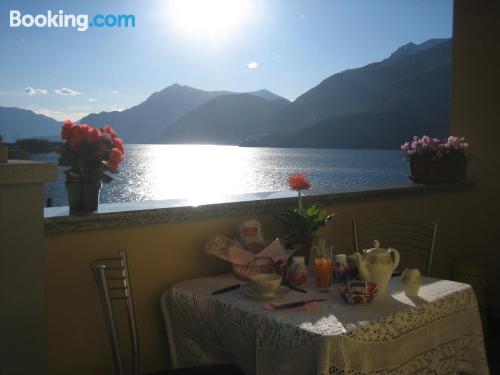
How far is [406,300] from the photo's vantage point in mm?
1436

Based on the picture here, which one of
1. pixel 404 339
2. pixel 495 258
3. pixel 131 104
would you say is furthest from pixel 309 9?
pixel 404 339

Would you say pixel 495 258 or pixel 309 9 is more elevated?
pixel 309 9

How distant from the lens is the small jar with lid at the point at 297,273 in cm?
160

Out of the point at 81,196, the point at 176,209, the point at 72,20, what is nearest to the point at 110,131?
the point at 81,196

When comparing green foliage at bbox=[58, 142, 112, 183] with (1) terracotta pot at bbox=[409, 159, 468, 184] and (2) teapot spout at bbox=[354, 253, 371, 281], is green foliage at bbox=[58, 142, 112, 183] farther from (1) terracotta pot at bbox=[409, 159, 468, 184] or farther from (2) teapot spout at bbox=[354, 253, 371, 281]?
(1) terracotta pot at bbox=[409, 159, 468, 184]

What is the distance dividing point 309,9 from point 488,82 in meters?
27.7

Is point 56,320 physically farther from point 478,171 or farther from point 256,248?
point 478,171

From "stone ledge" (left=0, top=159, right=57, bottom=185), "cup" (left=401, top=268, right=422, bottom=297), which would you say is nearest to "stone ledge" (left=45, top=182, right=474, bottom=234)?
"stone ledge" (left=0, top=159, right=57, bottom=185)

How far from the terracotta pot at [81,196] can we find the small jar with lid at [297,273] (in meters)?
0.73

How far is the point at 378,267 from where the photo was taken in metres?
1.47

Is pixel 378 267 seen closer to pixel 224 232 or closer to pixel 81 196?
pixel 224 232

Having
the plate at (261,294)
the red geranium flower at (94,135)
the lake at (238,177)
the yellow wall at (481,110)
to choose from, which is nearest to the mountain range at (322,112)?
the lake at (238,177)

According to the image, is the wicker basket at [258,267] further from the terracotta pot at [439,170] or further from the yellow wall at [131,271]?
the terracotta pot at [439,170]

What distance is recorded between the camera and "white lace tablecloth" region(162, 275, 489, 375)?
1155 mm
